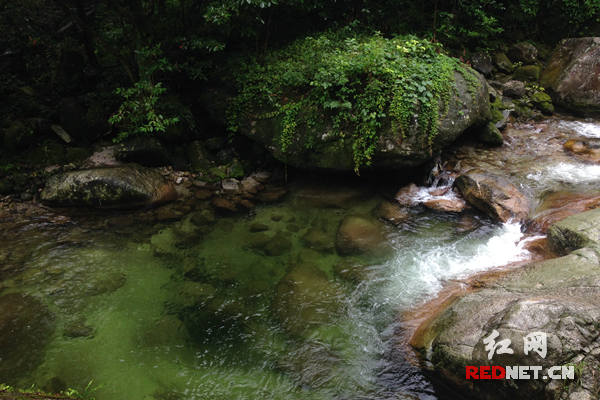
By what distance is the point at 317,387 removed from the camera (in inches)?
165

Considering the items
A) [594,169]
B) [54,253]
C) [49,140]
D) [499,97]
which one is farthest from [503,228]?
[49,140]

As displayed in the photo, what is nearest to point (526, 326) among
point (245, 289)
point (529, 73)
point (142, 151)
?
point (245, 289)

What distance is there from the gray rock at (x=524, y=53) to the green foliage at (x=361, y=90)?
5125 mm

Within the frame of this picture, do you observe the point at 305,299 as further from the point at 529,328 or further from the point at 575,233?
the point at 575,233

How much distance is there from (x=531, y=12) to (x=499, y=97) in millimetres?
3266

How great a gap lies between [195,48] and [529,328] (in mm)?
8887

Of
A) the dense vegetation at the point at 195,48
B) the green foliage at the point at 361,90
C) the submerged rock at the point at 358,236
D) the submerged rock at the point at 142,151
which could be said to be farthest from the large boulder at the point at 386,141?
the submerged rock at the point at 142,151

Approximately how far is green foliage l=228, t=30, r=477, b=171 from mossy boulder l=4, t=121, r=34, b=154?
18.2ft

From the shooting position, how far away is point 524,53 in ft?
37.7

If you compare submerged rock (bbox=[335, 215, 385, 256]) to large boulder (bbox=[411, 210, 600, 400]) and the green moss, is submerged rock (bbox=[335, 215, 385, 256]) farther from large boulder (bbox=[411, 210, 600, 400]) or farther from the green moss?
the green moss

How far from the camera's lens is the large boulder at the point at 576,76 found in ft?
32.9

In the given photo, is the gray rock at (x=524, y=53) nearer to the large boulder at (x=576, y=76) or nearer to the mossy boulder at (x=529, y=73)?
the mossy boulder at (x=529, y=73)

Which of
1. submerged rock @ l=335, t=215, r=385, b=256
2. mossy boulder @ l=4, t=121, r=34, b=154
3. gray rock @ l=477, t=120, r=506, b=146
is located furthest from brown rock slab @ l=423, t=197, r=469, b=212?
mossy boulder @ l=4, t=121, r=34, b=154

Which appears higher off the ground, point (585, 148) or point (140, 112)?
point (140, 112)
